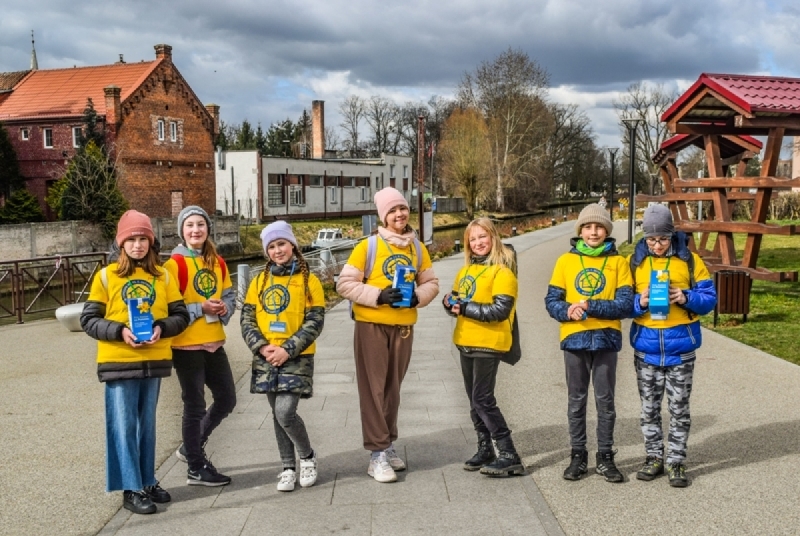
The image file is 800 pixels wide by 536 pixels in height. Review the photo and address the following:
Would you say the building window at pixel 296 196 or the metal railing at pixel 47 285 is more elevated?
the building window at pixel 296 196

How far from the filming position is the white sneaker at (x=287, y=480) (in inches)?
200

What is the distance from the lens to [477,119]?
65188mm

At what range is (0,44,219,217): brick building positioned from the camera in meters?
42.2

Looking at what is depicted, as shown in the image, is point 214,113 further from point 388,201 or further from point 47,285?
point 388,201

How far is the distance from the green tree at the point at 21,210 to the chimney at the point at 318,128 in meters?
42.0

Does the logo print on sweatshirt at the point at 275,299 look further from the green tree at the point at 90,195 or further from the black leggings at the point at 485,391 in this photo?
the green tree at the point at 90,195

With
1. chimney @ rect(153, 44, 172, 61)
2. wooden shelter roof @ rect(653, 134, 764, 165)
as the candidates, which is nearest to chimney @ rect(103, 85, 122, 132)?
chimney @ rect(153, 44, 172, 61)

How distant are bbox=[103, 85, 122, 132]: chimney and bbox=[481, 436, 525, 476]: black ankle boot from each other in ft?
131

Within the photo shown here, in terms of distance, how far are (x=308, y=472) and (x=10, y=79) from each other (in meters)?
50.0

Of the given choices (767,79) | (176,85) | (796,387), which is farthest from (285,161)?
(796,387)

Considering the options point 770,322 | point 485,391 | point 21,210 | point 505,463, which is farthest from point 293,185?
→ point 505,463

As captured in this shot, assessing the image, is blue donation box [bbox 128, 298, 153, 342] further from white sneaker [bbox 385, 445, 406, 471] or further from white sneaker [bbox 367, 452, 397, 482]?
white sneaker [bbox 385, 445, 406, 471]

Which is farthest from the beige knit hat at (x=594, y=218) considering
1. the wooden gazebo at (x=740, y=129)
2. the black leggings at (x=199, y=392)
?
the wooden gazebo at (x=740, y=129)

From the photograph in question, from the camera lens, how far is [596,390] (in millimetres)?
5293
